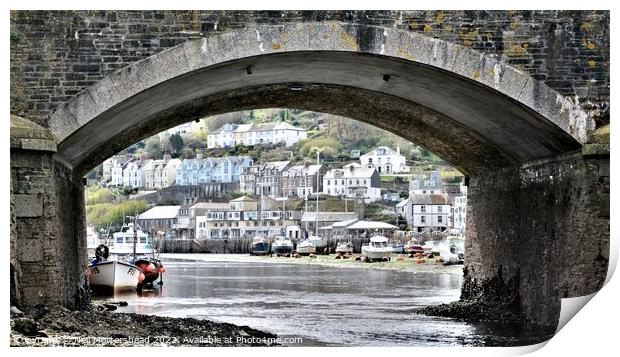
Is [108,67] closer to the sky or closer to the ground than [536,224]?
closer to the sky

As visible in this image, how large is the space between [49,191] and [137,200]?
270ft

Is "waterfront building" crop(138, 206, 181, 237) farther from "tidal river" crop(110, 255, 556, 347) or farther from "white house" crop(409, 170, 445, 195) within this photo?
"tidal river" crop(110, 255, 556, 347)

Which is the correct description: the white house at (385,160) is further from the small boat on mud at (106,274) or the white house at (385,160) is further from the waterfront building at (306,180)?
the small boat on mud at (106,274)

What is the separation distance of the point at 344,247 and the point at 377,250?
9.57 m

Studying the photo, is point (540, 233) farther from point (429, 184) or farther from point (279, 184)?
point (279, 184)

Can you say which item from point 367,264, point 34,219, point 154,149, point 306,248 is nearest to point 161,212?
point 154,149

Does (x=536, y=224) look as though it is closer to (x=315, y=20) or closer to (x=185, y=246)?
(x=315, y=20)

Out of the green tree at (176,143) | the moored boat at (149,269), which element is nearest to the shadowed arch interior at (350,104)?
the moored boat at (149,269)

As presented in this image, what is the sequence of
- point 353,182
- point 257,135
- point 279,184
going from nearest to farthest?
point 353,182 → point 279,184 → point 257,135

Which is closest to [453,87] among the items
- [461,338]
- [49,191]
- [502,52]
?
[502,52]

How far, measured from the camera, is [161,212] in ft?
332

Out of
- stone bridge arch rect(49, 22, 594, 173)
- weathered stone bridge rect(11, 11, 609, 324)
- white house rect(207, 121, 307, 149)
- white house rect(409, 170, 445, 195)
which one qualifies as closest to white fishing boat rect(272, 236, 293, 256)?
white house rect(409, 170, 445, 195)

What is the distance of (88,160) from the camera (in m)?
19.8

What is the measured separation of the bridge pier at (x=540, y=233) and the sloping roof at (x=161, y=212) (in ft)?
251
